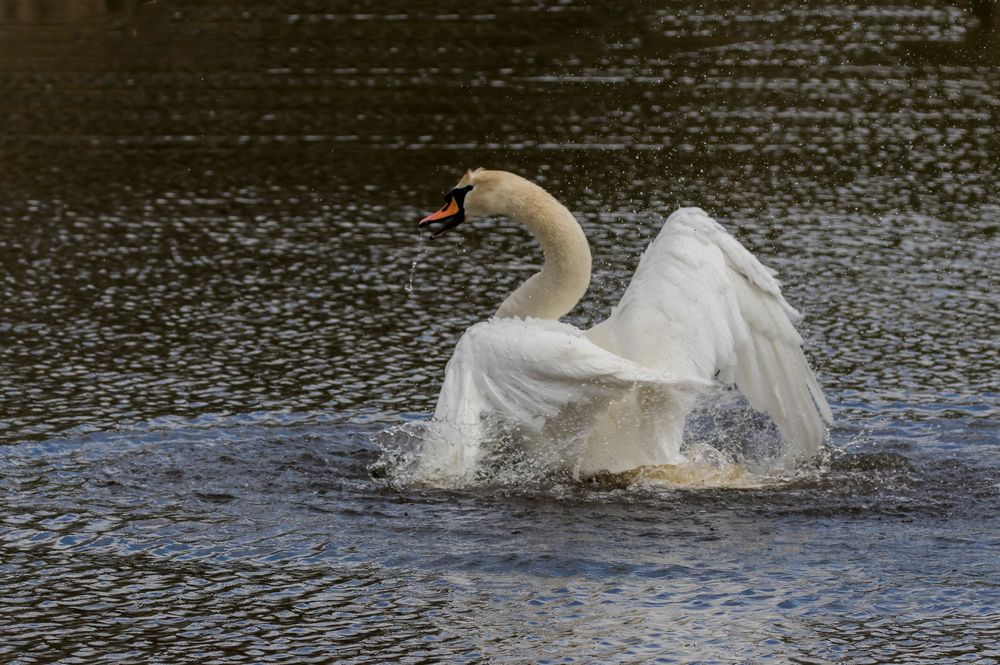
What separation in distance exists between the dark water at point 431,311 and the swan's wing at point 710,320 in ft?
1.91

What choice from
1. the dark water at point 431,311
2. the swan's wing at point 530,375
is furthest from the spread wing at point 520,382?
the dark water at point 431,311

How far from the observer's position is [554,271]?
30.1 feet

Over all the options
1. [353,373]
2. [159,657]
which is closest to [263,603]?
[159,657]

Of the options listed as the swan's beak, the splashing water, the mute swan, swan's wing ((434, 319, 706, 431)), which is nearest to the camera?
swan's wing ((434, 319, 706, 431))

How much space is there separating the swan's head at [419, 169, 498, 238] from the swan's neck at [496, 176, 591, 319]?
1.18ft

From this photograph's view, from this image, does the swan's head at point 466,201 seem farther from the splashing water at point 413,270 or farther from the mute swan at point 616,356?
the splashing water at point 413,270

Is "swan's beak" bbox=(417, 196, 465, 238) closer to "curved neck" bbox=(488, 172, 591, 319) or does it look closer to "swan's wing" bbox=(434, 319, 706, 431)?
"curved neck" bbox=(488, 172, 591, 319)

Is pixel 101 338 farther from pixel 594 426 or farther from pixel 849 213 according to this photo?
pixel 849 213

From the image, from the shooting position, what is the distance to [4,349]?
11797mm

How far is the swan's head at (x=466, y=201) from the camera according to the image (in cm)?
960

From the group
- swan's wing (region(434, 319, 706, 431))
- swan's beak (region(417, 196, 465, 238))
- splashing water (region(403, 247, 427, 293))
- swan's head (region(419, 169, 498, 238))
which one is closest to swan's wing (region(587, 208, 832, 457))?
swan's wing (region(434, 319, 706, 431))

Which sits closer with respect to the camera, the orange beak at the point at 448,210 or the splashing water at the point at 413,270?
the orange beak at the point at 448,210

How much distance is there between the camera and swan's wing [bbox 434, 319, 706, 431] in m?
8.16

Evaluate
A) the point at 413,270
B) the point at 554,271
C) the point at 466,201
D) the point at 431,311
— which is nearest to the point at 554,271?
the point at 554,271
